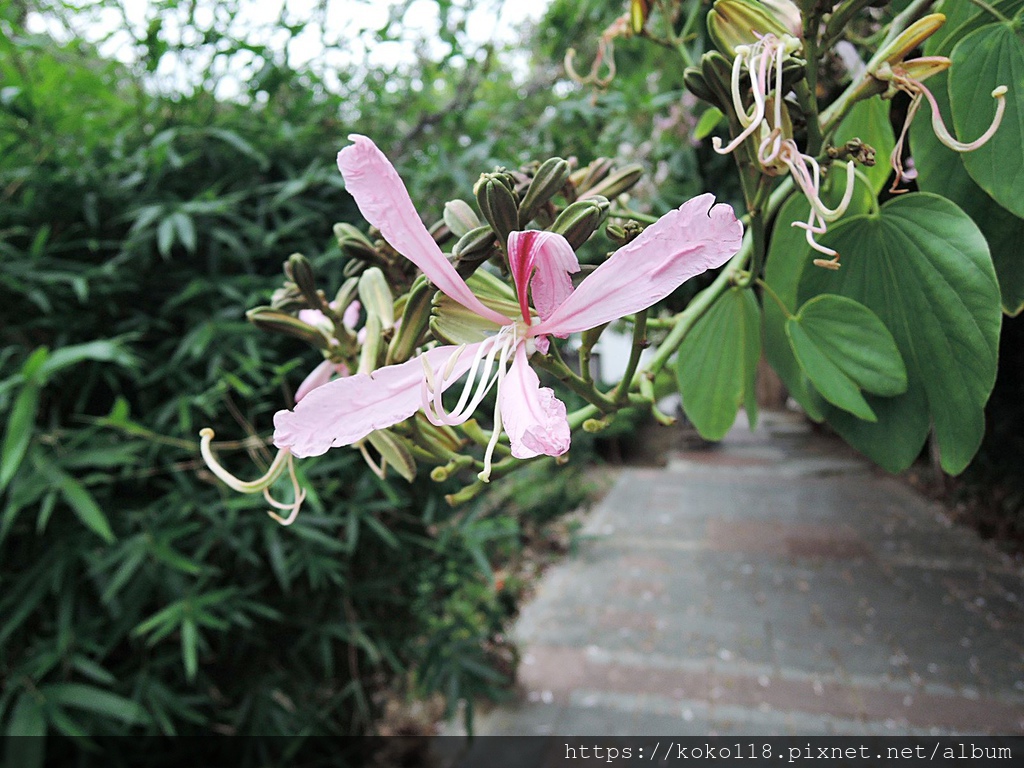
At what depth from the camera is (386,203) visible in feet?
0.82

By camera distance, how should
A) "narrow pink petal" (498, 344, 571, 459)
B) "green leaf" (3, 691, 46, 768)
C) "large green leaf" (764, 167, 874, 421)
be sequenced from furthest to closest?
1. "green leaf" (3, 691, 46, 768)
2. "large green leaf" (764, 167, 874, 421)
3. "narrow pink petal" (498, 344, 571, 459)

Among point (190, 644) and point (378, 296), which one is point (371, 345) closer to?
point (378, 296)

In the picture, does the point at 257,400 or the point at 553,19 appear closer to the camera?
the point at 257,400

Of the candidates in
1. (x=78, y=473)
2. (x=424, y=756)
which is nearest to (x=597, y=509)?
(x=424, y=756)

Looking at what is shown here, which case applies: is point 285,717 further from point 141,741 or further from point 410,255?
point 410,255

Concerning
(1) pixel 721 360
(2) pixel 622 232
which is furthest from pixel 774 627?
(2) pixel 622 232

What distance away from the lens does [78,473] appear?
45.7 inches

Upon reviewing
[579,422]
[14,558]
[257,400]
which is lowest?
[14,558]

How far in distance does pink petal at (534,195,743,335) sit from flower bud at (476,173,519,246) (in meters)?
0.04

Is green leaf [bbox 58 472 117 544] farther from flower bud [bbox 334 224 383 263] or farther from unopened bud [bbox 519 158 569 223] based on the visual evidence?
unopened bud [bbox 519 158 569 223]

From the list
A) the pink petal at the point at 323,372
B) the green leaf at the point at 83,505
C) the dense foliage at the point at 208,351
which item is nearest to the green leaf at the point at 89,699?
the dense foliage at the point at 208,351

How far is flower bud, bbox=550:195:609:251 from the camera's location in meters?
0.26

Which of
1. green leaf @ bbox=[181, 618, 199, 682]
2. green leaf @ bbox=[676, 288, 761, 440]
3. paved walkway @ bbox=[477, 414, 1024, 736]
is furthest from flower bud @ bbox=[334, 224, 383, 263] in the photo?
paved walkway @ bbox=[477, 414, 1024, 736]

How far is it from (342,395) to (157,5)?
3.83 ft
